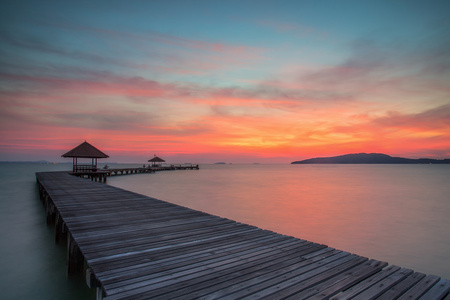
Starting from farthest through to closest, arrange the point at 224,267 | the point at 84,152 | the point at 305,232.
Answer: the point at 84,152, the point at 305,232, the point at 224,267

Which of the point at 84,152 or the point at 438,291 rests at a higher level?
the point at 84,152

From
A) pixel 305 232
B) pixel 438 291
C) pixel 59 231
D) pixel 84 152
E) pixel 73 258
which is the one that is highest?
pixel 84 152

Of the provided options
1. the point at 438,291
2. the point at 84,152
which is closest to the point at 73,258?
the point at 438,291

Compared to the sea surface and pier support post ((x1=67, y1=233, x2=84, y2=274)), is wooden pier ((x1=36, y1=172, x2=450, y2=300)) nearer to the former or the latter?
pier support post ((x1=67, y1=233, x2=84, y2=274))

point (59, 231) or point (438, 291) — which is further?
point (59, 231)

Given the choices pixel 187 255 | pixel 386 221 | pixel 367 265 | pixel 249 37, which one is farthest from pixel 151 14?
pixel 386 221

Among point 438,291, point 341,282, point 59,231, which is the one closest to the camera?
point 438,291

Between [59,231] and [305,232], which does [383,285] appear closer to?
[305,232]

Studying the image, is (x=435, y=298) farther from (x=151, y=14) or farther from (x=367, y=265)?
(x=151, y=14)

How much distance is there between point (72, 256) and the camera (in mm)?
4977

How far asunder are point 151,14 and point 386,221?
17.2 metres

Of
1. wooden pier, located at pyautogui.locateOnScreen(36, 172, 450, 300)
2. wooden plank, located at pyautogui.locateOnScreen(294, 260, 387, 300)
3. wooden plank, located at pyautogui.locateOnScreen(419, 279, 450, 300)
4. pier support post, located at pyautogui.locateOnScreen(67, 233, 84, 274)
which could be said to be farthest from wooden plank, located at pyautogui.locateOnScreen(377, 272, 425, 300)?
pier support post, located at pyautogui.locateOnScreen(67, 233, 84, 274)

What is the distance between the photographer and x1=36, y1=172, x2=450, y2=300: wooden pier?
7.81ft

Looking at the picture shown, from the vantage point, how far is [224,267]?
2.93 m
